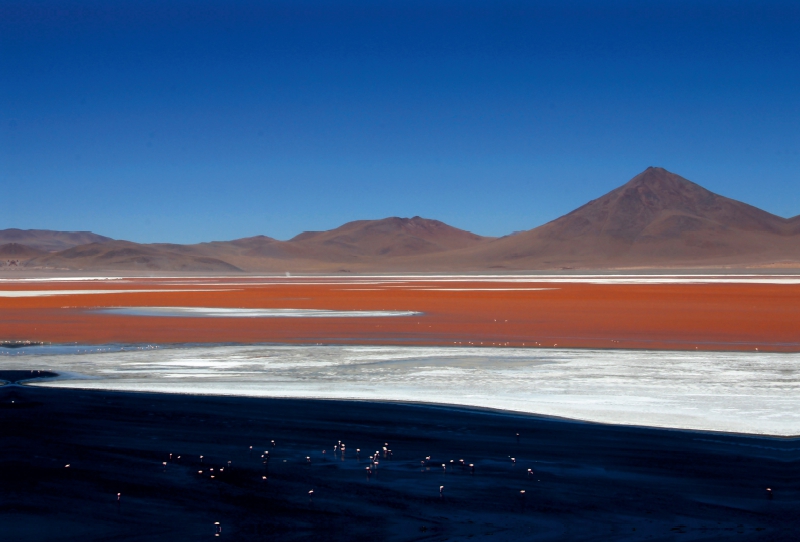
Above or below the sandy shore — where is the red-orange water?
above

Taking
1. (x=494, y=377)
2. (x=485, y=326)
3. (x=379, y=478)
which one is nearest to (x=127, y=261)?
(x=485, y=326)

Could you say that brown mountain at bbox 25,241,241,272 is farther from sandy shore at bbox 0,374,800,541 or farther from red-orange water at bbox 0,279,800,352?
sandy shore at bbox 0,374,800,541

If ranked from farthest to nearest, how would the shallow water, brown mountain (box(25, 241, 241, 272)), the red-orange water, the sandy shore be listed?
brown mountain (box(25, 241, 241, 272))
the red-orange water
the shallow water
the sandy shore

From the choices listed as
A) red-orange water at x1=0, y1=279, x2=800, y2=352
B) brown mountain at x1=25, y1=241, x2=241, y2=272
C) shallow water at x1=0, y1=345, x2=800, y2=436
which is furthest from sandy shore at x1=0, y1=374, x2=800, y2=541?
brown mountain at x1=25, y1=241, x2=241, y2=272

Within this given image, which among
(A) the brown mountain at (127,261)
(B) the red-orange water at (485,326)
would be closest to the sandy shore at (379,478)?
(B) the red-orange water at (485,326)

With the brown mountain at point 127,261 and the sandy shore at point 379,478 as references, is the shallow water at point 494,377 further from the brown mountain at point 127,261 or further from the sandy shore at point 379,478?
the brown mountain at point 127,261

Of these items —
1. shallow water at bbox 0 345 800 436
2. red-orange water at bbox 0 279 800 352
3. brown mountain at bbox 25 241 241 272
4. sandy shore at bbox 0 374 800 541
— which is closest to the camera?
sandy shore at bbox 0 374 800 541

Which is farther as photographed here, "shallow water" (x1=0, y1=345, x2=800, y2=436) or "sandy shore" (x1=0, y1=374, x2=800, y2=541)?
"shallow water" (x1=0, y1=345, x2=800, y2=436)

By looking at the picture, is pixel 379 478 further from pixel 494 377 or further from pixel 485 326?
pixel 485 326
